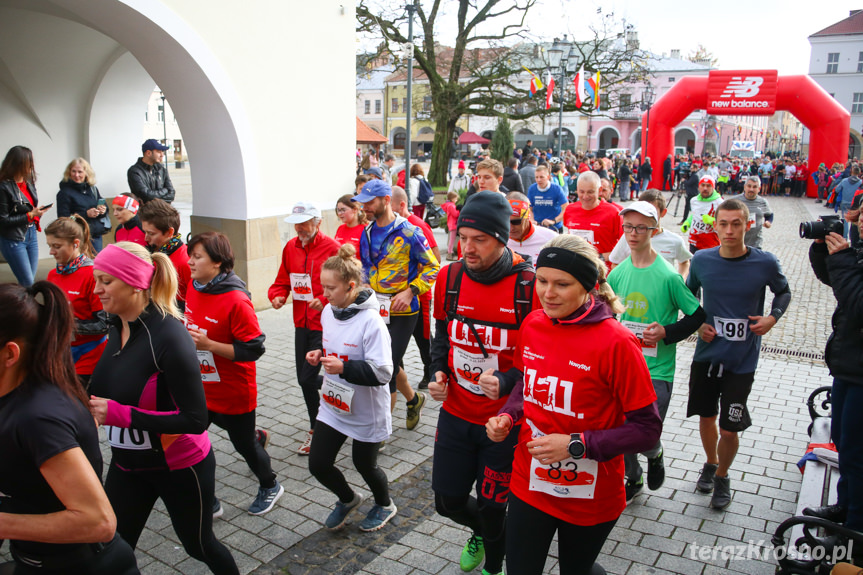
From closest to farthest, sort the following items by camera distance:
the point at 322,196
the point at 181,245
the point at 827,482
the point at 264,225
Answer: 1. the point at 827,482
2. the point at 181,245
3. the point at 264,225
4. the point at 322,196

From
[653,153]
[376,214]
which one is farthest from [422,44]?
[376,214]

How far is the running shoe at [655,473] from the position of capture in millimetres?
4484

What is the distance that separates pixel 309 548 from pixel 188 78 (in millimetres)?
6688

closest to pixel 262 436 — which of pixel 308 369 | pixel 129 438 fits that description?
pixel 308 369

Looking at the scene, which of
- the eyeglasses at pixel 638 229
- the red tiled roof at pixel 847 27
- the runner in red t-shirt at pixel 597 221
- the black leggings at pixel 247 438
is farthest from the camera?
the red tiled roof at pixel 847 27

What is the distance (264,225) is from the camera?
9.37 meters

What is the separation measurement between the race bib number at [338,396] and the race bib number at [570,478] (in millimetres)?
1515

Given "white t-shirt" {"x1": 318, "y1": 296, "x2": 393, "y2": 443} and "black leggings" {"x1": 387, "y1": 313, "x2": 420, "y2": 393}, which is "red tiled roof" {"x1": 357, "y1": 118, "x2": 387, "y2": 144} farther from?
"white t-shirt" {"x1": 318, "y1": 296, "x2": 393, "y2": 443}

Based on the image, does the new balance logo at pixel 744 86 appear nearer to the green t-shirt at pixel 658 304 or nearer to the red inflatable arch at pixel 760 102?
the red inflatable arch at pixel 760 102

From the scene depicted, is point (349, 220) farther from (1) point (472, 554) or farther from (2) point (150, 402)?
(2) point (150, 402)

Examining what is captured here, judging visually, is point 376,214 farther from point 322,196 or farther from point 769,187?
point 769,187

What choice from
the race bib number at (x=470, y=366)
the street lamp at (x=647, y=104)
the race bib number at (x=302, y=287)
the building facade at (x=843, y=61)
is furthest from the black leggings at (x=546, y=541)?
the building facade at (x=843, y=61)

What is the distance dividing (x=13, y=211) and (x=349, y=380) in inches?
218

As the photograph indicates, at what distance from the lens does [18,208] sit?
7.28 m
